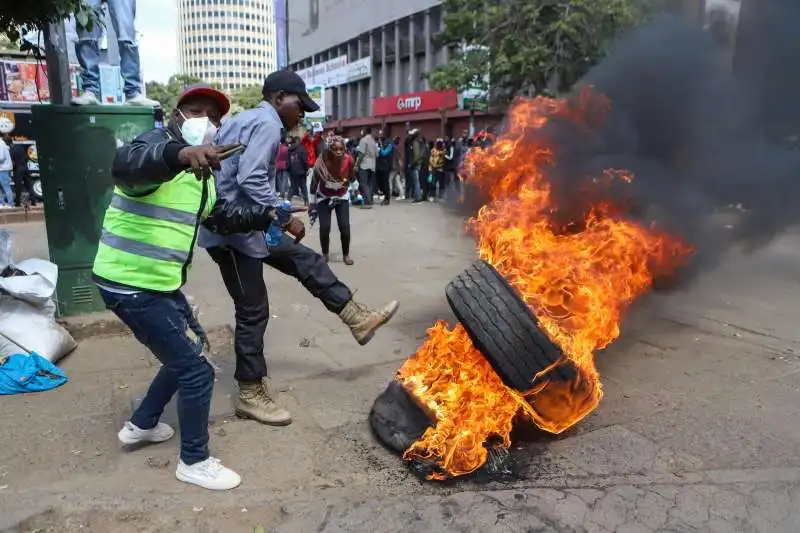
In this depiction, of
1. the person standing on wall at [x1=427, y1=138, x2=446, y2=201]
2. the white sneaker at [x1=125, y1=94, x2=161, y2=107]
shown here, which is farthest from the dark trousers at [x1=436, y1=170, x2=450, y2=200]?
the white sneaker at [x1=125, y1=94, x2=161, y2=107]

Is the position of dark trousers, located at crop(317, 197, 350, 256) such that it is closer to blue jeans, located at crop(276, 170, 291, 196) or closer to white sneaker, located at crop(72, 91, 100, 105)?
white sneaker, located at crop(72, 91, 100, 105)

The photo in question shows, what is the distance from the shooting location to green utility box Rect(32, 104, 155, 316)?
219 inches

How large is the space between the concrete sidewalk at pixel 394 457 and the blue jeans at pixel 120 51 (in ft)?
9.53

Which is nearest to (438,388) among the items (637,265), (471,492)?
(471,492)

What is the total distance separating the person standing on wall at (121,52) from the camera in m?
6.57

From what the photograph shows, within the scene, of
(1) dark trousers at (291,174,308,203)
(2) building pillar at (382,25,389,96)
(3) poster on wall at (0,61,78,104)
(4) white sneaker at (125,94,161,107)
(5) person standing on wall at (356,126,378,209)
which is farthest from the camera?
(2) building pillar at (382,25,389,96)

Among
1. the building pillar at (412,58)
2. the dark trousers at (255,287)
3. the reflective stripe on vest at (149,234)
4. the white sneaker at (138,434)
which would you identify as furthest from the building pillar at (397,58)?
the reflective stripe on vest at (149,234)

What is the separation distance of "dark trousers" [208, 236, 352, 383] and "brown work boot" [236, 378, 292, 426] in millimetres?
64

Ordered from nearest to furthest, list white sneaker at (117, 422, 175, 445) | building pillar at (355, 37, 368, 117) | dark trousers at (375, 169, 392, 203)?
1. white sneaker at (117, 422, 175, 445)
2. dark trousers at (375, 169, 392, 203)
3. building pillar at (355, 37, 368, 117)

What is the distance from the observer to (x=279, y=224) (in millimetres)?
3482

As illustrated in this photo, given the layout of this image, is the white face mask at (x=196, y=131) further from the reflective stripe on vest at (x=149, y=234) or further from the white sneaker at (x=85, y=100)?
the white sneaker at (x=85, y=100)

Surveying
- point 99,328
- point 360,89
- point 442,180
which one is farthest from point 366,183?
point 360,89

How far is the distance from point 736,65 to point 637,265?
6.24 ft

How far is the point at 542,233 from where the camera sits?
161 inches
